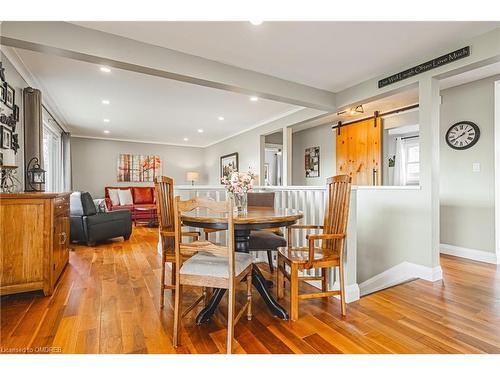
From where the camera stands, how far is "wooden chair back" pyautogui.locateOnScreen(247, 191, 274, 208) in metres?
3.26

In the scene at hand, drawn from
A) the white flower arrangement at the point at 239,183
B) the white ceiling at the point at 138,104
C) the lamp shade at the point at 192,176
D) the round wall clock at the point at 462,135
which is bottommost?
the white flower arrangement at the point at 239,183

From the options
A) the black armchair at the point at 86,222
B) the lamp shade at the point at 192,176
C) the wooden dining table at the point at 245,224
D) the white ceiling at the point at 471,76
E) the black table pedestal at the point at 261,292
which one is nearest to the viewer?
the wooden dining table at the point at 245,224

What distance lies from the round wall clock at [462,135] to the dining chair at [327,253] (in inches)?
104

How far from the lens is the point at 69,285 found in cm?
262

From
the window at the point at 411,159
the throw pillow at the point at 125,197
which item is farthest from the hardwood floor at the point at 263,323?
the throw pillow at the point at 125,197

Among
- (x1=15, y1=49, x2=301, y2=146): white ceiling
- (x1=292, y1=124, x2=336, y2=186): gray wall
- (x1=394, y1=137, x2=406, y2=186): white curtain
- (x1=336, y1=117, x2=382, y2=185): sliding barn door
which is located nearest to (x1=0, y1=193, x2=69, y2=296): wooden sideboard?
(x1=15, y1=49, x2=301, y2=146): white ceiling

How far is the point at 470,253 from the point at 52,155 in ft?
24.8

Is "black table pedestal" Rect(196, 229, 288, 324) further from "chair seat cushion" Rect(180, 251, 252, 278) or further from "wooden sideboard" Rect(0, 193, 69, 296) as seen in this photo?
"wooden sideboard" Rect(0, 193, 69, 296)

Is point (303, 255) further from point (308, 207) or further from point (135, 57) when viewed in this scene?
point (135, 57)

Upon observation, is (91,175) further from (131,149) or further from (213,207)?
(213,207)

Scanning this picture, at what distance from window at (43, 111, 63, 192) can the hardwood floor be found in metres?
3.46

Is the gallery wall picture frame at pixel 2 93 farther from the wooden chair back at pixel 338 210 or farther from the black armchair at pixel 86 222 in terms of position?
the wooden chair back at pixel 338 210

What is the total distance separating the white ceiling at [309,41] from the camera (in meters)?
2.33

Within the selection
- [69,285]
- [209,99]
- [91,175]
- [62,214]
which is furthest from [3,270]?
[91,175]
